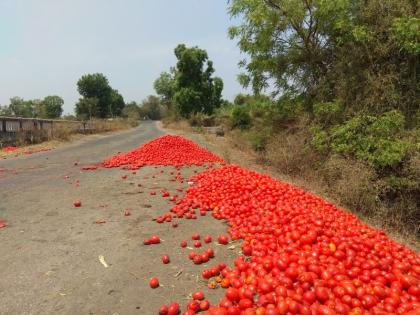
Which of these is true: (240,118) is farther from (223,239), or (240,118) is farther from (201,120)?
(223,239)

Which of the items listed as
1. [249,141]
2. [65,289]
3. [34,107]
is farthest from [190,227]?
[34,107]

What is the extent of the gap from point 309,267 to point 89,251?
298 centimetres

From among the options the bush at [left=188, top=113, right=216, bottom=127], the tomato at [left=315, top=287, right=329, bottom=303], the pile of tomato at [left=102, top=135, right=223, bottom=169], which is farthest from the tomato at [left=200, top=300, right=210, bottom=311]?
the bush at [left=188, top=113, right=216, bottom=127]

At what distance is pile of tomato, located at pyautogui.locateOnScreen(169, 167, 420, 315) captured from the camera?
3.14m

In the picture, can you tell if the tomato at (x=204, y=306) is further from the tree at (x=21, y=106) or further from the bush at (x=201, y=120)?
the tree at (x=21, y=106)

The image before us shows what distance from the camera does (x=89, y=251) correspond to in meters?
4.83

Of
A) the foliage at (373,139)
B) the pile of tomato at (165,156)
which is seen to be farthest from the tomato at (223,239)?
the pile of tomato at (165,156)

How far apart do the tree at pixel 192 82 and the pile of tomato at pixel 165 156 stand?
2378cm

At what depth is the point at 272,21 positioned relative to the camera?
1223 cm

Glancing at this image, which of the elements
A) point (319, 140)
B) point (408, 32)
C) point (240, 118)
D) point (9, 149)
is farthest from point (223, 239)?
point (240, 118)

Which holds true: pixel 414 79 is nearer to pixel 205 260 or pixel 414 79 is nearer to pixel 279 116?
pixel 279 116

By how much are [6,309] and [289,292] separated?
9.31 feet

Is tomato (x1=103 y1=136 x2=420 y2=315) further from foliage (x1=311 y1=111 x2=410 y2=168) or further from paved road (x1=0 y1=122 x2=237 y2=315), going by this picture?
foliage (x1=311 y1=111 x2=410 y2=168)

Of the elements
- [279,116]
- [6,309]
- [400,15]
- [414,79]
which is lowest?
[6,309]
